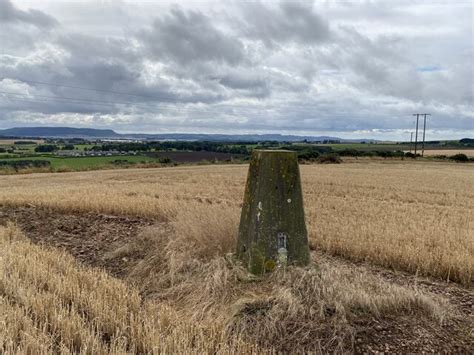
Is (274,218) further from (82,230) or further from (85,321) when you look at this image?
(82,230)

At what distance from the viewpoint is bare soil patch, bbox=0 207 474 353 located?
164 inches

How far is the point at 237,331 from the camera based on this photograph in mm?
4266

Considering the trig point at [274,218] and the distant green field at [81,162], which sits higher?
the trig point at [274,218]

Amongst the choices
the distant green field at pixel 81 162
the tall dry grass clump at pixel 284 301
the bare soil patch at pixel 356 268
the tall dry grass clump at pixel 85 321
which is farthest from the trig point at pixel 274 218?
the distant green field at pixel 81 162

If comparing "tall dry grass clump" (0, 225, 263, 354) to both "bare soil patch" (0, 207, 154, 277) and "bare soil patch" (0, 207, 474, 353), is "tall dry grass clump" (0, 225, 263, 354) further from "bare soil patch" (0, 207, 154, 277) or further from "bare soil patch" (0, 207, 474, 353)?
"bare soil patch" (0, 207, 154, 277)

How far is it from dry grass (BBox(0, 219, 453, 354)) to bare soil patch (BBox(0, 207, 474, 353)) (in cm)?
18

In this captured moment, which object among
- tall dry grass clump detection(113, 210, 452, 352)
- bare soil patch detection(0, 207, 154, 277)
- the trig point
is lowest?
bare soil patch detection(0, 207, 154, 277)

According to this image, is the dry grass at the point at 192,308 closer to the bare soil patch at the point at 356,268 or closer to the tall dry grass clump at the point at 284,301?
the tall dry grass clump at the point at 284,301

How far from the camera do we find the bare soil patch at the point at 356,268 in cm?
416

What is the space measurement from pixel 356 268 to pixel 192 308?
133 inches

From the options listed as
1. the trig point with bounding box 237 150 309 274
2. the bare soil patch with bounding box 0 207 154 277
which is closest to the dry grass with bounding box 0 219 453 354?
the trig point with bounding box 237 150 309 274

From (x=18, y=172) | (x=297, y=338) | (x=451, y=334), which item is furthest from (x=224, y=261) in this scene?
(x=18, y=172)

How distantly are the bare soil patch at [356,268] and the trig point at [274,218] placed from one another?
154cm

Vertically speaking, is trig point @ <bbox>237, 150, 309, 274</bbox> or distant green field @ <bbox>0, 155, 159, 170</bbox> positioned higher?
trig point @ <bbox>237, 150, 309, 274</bbox>
